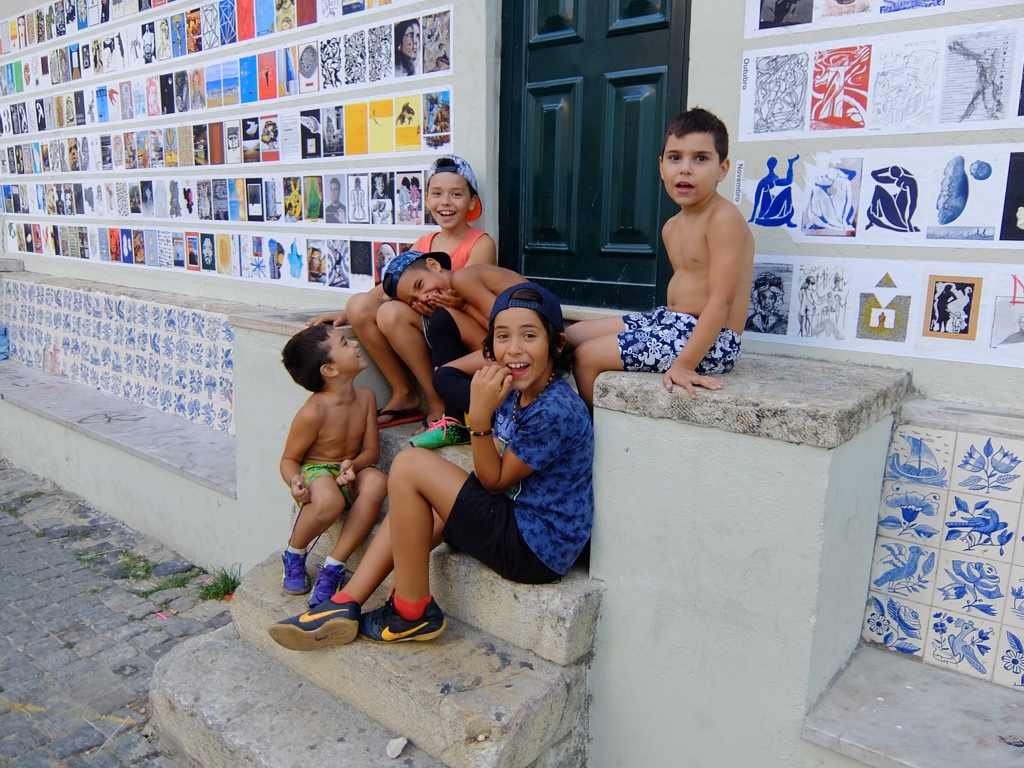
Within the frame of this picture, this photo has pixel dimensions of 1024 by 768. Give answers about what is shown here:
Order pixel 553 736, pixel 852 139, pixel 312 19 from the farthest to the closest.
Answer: pixel 312 19 → pixel 852 139 → pixel 553 736

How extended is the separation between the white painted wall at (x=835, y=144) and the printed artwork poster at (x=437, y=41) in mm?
1240

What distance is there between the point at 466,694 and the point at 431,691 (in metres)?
0.10

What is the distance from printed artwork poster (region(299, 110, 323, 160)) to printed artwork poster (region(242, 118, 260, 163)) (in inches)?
17.5

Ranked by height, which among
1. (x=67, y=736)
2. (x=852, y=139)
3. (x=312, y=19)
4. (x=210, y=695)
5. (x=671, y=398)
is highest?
(x=312, y=19)

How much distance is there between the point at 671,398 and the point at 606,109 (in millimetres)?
1591

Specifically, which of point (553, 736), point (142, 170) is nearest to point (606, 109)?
point (553, 736)

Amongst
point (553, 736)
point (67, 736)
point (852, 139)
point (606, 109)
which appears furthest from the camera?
point (606, 109)

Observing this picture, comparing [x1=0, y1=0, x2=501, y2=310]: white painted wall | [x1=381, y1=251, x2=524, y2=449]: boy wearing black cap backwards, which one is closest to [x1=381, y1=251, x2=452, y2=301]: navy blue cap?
[x1=381, y1=251, x2=524, y2=449]: boy wearing black cap backwards

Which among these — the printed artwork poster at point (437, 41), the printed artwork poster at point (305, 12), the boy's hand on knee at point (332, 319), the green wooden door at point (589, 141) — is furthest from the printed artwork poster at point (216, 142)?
the green wooden door at point (589, 141)

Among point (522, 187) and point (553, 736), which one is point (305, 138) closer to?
point (522, 187)

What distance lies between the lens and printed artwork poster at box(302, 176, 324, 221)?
432 cm

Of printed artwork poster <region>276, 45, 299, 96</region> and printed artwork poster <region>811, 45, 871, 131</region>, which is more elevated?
printed artwork poster <region>276, 45, 299, 96</region>

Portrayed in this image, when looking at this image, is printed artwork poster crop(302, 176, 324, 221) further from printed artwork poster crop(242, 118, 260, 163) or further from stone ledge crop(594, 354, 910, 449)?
stone ledge crop(594, 354, 910, 449)

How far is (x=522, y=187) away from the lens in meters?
3.65
